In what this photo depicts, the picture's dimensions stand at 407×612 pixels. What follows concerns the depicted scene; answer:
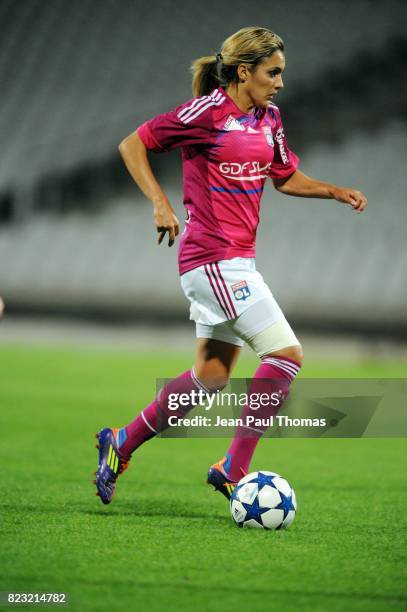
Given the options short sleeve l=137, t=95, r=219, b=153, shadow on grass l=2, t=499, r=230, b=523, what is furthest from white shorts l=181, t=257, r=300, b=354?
shadow on grass l=2, t=499, r=230, b=523

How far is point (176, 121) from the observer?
162 inches

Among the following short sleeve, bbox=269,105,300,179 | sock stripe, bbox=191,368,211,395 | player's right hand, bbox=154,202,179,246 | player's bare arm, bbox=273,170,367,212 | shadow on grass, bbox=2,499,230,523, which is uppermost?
short sleeve, bbox=269,105,300,179

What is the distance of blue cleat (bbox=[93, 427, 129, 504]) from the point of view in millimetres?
4273

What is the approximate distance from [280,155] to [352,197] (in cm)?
39

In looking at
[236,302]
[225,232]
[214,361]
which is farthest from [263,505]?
[225,232]

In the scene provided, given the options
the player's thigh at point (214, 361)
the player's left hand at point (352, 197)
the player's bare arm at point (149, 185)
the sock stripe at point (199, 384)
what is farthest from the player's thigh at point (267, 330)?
the player's left hand at point (352, 197)

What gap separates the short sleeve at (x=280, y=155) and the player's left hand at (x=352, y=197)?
0.25 metres

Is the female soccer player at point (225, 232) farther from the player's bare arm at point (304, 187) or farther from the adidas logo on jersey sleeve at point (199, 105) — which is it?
the player's bare arm at point (304, 187)

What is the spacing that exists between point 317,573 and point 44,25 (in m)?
20.3

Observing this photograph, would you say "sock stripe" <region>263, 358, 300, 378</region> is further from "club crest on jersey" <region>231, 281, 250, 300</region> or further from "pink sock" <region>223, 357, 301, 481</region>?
"club crest on jersey" <region>231, 281, 250, 300</region>

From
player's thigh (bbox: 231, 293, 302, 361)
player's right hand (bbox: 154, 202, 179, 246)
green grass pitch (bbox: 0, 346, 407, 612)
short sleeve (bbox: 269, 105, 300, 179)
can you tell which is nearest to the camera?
green grass pitch (bbox: 0, 346, 407, 612)

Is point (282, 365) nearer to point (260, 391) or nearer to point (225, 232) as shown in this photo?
point (260, 391)

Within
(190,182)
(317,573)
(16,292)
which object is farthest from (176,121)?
(16,292)

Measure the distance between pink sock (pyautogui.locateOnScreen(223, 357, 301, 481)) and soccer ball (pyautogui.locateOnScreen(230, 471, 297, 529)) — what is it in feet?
0.83
